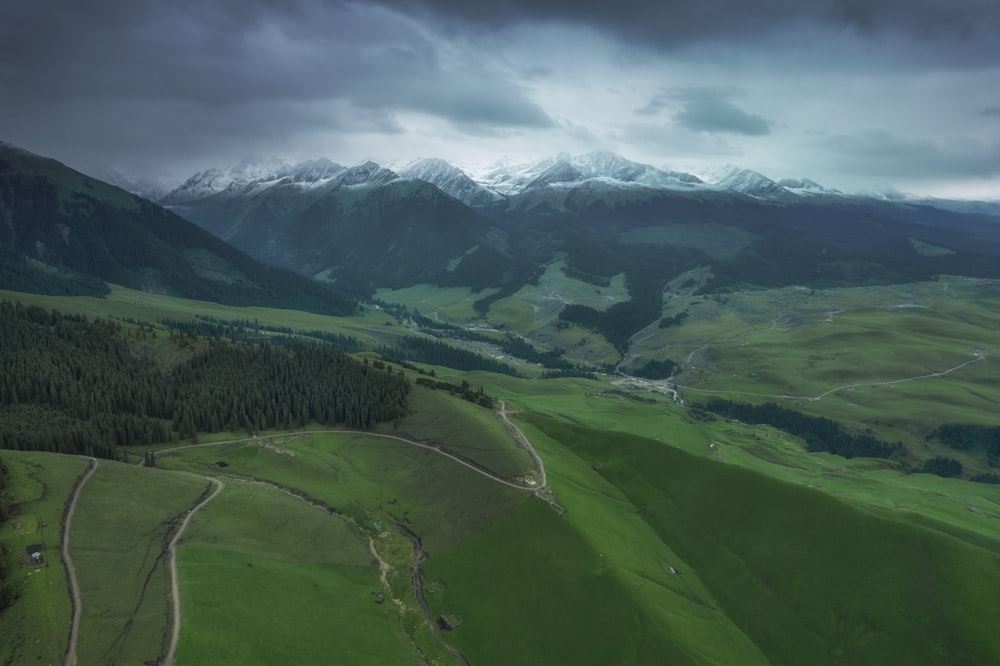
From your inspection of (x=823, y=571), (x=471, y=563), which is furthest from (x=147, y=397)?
(x=823, y=571)

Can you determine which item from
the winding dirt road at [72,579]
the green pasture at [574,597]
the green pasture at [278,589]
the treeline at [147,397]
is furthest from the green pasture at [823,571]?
the winding dirt road at [72,579]

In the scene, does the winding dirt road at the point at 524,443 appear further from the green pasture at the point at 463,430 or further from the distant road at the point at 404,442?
the green pasture at the point at 463,430

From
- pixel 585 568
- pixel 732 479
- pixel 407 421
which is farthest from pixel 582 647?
pixel 407 421

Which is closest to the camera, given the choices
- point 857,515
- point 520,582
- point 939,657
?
point 939,657

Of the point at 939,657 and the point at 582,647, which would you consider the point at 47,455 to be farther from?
the point at 939,657

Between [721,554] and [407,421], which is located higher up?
[407,421]
